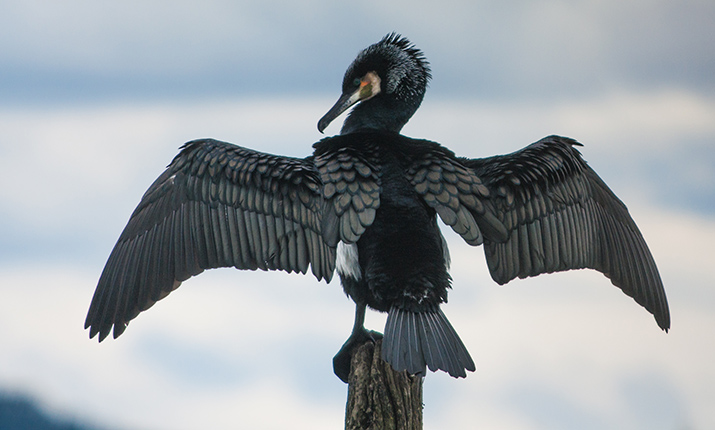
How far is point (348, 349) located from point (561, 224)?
2076mm

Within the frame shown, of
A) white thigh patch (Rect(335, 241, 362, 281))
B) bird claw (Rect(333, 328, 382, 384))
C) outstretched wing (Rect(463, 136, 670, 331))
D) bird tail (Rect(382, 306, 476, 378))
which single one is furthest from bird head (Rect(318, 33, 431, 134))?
bird tail (Rect(382, 306, 476, 378))

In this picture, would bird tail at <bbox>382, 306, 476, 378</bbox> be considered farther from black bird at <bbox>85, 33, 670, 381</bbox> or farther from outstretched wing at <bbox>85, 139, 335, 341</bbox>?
outstretched wing at <bbox>85, 139, 335, 341</bbox>

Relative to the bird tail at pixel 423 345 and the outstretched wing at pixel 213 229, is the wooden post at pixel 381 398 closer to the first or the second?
the bird tail at pixel 423 345

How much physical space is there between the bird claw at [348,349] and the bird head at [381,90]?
76.2 inches

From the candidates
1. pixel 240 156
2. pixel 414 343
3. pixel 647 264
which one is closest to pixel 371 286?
pixel 414 343

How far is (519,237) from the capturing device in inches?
270

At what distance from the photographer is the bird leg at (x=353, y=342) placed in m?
6.61

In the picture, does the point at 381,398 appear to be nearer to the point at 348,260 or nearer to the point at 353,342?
the point at 353,342

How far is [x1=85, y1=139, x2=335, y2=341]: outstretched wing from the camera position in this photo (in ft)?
21.3

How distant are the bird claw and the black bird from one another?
0.04 feet

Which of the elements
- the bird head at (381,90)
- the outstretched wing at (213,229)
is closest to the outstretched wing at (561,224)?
the bird head at (381,90)

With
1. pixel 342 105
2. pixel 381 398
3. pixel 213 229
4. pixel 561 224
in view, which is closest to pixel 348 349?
pixel 381 398

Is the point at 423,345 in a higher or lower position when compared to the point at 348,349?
lower

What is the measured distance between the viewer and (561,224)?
23.4ft
